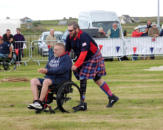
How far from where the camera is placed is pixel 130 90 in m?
10.8

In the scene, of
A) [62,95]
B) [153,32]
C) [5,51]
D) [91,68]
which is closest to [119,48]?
[153,32]

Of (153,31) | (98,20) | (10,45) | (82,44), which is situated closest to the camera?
(82,44)

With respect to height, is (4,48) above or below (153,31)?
below

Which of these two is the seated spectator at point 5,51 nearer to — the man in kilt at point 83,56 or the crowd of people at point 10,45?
the crowd of people at point 10,45

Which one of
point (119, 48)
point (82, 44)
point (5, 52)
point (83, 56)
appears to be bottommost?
point (119, 48)

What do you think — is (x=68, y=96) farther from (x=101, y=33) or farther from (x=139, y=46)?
(x=139, y=46)

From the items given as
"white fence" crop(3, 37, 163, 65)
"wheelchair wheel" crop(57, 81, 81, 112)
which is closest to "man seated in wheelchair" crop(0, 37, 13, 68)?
"white fence" crop(3, 37, 163, 65)

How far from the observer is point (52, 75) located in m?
7.94

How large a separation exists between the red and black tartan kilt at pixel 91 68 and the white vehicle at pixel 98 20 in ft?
45.2

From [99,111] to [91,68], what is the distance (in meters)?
0.78

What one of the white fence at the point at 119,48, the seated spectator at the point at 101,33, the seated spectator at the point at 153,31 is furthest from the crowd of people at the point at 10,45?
the seated spectator at the point at 153,31

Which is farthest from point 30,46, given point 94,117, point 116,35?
point 94,117

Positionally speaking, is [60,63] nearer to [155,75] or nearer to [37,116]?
[37,116]

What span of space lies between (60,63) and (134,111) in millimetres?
1523
